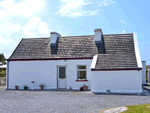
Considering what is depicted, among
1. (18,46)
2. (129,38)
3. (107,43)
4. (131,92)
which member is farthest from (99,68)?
(18,46)

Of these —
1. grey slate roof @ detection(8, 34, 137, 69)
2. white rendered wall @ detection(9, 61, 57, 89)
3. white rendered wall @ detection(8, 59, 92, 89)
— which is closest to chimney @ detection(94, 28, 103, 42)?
grey slate roof @ detection(8, 34, 137, 69)

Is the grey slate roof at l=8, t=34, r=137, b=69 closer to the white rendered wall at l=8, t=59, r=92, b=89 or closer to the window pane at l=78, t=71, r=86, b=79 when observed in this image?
the white rendered wall at l=8, t=59, r=92, b=89

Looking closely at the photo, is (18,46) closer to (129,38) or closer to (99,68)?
(99,68)

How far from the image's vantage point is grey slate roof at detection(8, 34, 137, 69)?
1839cm

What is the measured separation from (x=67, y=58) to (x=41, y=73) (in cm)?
291

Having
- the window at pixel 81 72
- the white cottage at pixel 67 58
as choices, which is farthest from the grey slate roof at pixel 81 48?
the window at pixel 81 72

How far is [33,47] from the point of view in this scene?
2136 centimetres

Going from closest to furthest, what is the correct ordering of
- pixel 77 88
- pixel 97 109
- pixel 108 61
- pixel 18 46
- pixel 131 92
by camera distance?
pixel 97 109
pixel 131 92
pixel 108 61
pixel 77 88
pixel 18 46

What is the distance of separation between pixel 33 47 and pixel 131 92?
10.8 m

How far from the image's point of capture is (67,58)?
63.4ft

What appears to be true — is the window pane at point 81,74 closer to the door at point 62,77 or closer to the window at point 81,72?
the window at point 81,72

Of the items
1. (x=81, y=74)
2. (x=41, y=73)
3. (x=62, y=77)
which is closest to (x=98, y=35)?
(x=81, y=74)

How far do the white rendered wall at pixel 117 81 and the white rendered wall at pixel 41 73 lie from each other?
2306 mm

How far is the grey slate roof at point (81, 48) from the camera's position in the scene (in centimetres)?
1839
